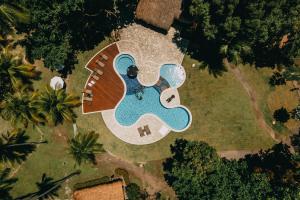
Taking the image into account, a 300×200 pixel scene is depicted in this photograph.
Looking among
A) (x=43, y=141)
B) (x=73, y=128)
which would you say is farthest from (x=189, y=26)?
(x=43, y=141)

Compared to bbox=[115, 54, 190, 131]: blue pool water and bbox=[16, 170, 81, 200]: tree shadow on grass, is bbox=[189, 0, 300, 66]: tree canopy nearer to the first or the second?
bbox=[115, 54, 190, 131]: blue pool water

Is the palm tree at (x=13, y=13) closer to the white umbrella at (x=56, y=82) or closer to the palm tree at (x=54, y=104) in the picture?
the palm tree at (x=54, y=104)

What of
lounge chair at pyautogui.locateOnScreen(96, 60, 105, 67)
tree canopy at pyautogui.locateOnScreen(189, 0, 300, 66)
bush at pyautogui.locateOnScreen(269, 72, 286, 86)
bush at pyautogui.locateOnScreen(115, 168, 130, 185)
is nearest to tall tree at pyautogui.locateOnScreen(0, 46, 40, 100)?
lounge chair at pyautogui.locateOnScreen(96, 60, 105, 67)

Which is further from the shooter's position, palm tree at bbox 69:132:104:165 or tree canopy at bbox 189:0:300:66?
palm tree at bbox 69:132:104:165

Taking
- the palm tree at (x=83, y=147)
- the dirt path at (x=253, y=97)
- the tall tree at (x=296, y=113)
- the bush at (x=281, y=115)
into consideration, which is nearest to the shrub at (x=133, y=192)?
the palm tree at (x=83, y=147)

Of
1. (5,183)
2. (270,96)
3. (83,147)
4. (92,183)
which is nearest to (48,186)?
(5,183)

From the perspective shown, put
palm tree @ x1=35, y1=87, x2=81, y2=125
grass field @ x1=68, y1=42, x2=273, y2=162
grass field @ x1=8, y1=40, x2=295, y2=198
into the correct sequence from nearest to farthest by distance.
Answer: palm tree @ x1=35, y1=87, x2=81, y2=125 → grass field @ x1=8, y1=40, x2=295, y2=198 → grass field @ x1=68, y1=42, x2=273, y2=162
